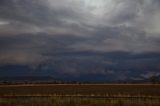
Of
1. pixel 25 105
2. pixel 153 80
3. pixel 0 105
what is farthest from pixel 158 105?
pixel 153 80

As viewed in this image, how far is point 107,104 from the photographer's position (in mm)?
36125

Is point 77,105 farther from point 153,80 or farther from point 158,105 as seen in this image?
point 153,80

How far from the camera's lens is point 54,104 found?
3569 cm

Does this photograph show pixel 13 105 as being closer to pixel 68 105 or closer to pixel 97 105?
pixel 68 105

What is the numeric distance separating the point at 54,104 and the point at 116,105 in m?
6.48

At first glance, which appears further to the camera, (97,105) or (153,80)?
(153,80)

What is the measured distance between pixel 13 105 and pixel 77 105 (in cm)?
674

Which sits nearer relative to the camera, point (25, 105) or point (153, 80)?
point (25, 105)

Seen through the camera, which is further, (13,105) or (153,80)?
(153,80)

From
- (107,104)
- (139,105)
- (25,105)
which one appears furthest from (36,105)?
(139,105)

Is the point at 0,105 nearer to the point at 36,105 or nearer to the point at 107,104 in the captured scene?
the point at 36,105

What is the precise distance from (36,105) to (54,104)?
193 centimetres

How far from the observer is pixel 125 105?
36.0m

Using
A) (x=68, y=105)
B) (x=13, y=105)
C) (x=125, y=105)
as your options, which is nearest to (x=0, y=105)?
(x=13, y=105)
